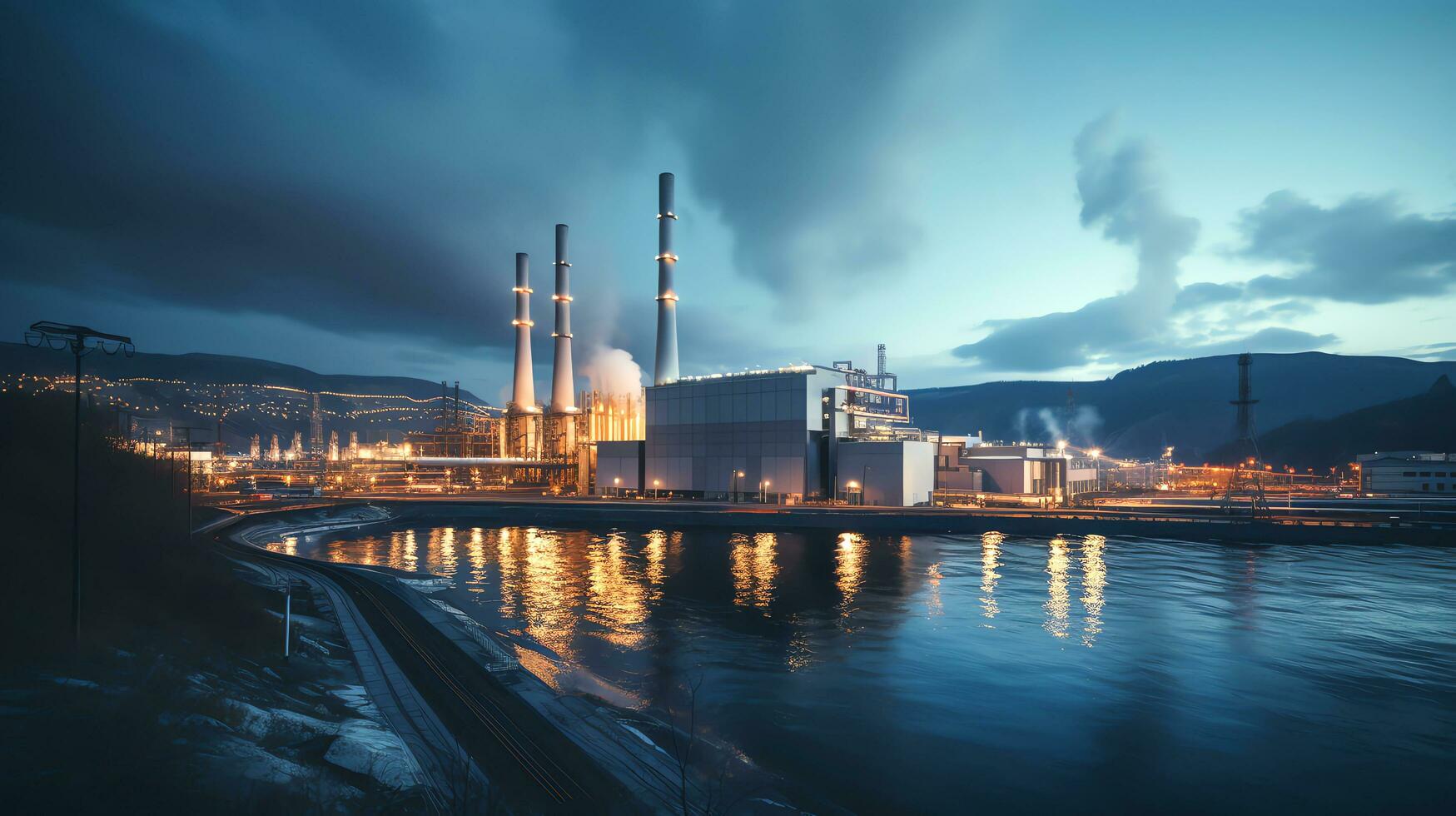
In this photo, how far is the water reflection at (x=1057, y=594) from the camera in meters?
32.3

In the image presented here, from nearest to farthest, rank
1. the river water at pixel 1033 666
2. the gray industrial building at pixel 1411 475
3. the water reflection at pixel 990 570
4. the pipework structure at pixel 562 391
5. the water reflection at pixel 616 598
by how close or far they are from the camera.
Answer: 1. the river water at pixel 1033 666
2. the water reflection at pixel 616 598
3. the water reflection at pixel 990 570
4. the gray industrial building at pixel 1411 475
5. the pipework structure at pixel 562 391

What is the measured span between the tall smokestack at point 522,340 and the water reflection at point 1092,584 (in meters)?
93.0

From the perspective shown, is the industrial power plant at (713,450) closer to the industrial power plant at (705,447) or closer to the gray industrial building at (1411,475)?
the industrial power plant at (705,447)

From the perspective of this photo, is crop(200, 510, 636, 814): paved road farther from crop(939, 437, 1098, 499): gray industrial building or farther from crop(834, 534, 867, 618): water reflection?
crop(939, 437, 1098, 499): gray industrial building

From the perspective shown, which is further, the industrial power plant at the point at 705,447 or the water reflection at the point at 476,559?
the industrial power plant at the point at 705,447

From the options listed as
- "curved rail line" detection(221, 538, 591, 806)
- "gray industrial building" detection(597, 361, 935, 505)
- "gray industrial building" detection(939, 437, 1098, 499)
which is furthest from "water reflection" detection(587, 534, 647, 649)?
"gray industrial building" detection(939, 437, 1098, 499)

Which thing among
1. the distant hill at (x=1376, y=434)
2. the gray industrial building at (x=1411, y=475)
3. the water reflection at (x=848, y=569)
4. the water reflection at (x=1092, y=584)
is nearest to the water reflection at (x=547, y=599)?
the water reflection at (x=848, y=569)

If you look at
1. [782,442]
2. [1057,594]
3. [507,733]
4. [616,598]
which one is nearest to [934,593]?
[1057,594]

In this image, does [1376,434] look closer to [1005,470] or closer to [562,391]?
[1005,470]

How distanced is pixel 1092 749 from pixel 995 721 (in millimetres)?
2905

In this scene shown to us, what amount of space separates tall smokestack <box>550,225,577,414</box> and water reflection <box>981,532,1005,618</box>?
3000 inches

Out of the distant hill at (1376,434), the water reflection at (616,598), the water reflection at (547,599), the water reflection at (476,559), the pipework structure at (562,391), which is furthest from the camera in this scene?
the distant hill at (1376,434)

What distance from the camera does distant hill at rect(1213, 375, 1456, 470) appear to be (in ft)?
502

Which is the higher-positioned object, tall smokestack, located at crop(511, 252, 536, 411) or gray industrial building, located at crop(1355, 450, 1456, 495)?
tall smokestack, located at crop(511, 252, 536, 411)
